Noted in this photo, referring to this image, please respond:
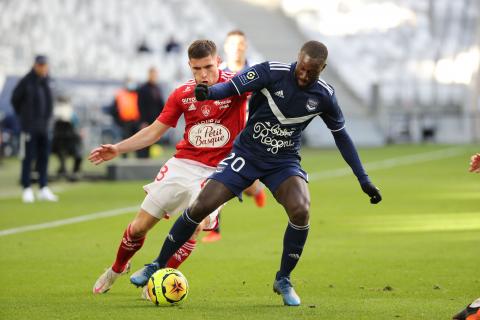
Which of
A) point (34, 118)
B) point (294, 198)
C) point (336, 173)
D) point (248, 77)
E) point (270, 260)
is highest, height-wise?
point (248, 77)

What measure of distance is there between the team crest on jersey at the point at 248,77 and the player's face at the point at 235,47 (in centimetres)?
456

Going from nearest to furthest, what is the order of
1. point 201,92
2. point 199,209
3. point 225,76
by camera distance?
point 201,92 < point 199,209 < point 225,76

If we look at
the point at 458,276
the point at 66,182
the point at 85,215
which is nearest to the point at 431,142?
the point at 66,182

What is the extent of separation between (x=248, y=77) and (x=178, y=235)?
51.4 inches

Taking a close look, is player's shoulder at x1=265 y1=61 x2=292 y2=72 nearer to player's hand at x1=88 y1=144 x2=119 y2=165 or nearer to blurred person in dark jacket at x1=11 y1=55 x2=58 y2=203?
player's hand at x1=88 y1=144 x2=119 y2=165

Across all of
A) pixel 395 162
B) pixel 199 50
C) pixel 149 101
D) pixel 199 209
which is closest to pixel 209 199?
pixel 199 209

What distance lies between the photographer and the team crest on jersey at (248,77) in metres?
8.88

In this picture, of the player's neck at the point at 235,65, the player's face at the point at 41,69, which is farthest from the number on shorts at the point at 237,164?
the player's face at the point at 41,69

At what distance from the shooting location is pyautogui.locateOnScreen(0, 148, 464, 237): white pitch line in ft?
50.0

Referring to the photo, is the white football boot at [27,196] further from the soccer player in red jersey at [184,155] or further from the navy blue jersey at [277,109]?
the navy blue jersey at [277,109]

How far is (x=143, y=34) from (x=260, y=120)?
4311 cm

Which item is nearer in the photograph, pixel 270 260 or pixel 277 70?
pixel 277 70

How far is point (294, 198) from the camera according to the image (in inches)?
352

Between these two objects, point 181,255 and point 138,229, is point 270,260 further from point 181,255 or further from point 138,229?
point 138,229
